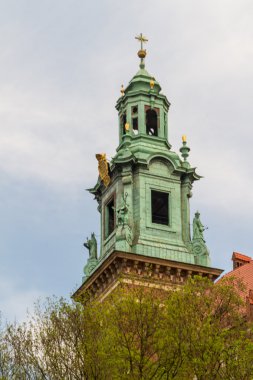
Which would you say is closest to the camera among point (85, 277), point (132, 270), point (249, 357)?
point (249, 357)

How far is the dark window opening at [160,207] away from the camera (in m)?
66.6

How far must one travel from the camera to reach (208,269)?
6378 centimetres

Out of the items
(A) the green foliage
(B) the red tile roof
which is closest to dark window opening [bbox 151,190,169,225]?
(B) the red tile roof

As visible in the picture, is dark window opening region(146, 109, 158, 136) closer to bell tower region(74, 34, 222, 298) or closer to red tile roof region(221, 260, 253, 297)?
bell tower region(74, 34, 222, 298)

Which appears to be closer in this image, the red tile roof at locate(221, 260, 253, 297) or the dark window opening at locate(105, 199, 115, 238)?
the red tile roof at locate(221, 260, 253, 297)

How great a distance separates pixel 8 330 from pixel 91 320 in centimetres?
383

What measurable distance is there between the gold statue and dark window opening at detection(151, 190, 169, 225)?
3.17m

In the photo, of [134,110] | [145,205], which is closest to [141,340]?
[145,205]

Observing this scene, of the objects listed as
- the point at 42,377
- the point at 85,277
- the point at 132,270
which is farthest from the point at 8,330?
the point at 85,277

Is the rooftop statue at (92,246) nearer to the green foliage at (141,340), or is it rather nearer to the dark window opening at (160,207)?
the dark window opening at (160,207)

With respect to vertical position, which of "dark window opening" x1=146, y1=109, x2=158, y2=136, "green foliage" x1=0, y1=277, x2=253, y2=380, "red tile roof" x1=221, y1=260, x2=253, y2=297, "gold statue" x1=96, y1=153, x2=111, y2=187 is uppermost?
"dark window opening" x1=146, y1=109, x2=158, y2=136

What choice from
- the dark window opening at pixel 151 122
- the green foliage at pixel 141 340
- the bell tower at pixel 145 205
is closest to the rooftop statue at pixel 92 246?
the bell tower at pixel 145 205

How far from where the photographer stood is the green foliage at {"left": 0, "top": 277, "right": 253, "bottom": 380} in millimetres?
42312

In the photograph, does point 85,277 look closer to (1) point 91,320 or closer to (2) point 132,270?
(2) point 132,270
